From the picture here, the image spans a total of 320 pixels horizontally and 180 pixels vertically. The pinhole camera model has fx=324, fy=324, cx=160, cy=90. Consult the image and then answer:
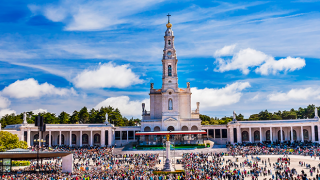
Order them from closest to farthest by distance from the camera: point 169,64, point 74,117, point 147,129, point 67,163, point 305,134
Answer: point 67,163
point 305,134
point 147,129
point 169,64
point 74,117

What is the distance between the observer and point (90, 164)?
50.4 metres

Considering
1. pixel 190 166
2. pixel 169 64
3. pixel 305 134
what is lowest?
pixel 190 166

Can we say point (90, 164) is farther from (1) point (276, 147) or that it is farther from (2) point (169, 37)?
(2) point (169, 37)

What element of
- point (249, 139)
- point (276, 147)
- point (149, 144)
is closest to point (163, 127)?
point (149, 144)

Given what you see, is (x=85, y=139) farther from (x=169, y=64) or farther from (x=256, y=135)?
(x=256, y=135)

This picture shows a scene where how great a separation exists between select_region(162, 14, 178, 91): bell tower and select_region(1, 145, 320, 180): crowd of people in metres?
22.1

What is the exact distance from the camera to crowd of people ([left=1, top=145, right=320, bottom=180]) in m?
35.6

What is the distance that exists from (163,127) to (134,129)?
7.60m

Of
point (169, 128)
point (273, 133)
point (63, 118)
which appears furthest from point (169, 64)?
point (63, 118)

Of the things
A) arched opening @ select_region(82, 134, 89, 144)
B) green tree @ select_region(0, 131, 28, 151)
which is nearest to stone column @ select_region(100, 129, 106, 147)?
arched opening @ select_region(82, 134, 89, 144)

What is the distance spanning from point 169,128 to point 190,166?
3127cm

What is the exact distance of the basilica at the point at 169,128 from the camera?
69.2m

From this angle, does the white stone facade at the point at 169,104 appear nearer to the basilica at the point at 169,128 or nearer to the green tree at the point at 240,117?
the basilica at the point at 169,128

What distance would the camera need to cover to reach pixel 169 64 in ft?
254
